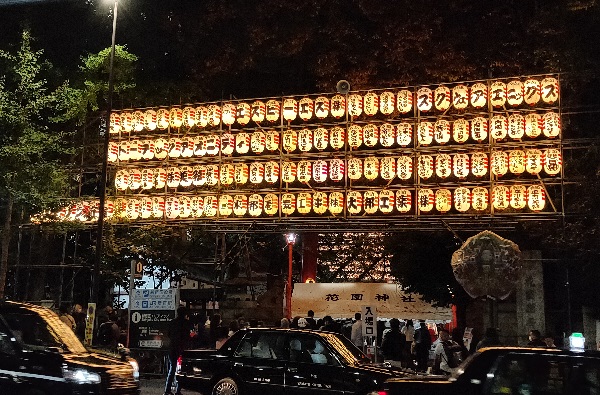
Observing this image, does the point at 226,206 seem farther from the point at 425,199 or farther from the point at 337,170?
the point at 425,199

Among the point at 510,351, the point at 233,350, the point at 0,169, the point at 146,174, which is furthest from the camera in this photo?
the point at 146,174

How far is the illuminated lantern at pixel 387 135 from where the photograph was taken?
1916 cm

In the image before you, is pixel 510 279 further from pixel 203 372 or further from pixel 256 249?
pixel 256 249

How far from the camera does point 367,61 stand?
22.9 m

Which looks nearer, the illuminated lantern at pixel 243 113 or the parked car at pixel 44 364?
the parked car at pixel 44 364

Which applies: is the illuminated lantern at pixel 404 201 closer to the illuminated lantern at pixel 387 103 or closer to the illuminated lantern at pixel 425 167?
the illuminated lantern at pixel 425 167

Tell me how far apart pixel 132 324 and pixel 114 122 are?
9.37 meters

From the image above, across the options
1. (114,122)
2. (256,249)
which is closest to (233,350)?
(114,122)

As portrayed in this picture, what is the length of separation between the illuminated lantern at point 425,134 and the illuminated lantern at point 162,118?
361 inches

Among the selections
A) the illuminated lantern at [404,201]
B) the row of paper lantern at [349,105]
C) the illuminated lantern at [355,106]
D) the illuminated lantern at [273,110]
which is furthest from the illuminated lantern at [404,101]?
the illuminated lantern at [273,110]

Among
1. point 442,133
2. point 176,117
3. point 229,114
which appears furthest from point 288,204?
point 176,117

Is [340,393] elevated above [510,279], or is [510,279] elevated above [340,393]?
[510,279]

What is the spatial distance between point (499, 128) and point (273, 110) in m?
7.26

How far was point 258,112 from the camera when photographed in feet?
69.1
